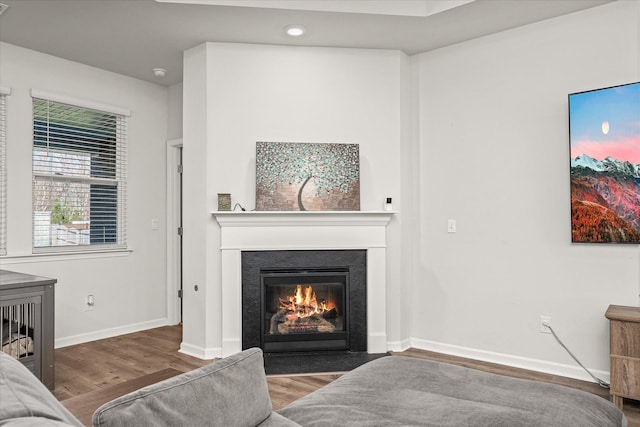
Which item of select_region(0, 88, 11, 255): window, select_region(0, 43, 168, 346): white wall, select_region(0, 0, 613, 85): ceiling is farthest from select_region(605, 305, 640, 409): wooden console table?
select_region(0, 88, 11, 255): window

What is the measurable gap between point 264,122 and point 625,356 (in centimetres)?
303

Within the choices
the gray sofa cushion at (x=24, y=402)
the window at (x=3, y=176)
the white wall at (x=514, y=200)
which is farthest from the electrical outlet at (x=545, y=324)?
the window at (x=3, y=176)

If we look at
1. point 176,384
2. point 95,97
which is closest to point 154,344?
point 95,97

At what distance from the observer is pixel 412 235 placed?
4.14 m

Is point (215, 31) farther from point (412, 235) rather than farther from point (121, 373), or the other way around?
point (121, 373)

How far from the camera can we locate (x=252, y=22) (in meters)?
3.49

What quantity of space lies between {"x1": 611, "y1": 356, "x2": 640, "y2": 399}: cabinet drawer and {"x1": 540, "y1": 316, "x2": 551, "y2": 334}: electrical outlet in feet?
2.29

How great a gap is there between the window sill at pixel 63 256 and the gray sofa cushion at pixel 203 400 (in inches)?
141

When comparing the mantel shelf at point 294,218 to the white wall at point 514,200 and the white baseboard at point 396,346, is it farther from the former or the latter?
the white baseboard at point 396,346

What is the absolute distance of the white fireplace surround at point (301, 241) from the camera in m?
3.80

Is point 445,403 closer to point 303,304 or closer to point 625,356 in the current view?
point 625,356

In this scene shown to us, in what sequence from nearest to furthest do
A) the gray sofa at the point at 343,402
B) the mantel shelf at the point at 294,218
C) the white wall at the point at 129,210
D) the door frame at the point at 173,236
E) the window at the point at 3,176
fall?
the gray sofa at the point at 343,402
the mantel shelf at the point at 294,218
the window at the point at 3,176
the white wall at the point at 129,210
the door frame at the point at 173,236

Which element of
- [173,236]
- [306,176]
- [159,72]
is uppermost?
[159,72]

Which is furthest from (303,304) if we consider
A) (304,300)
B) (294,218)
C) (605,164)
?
(605,164)
